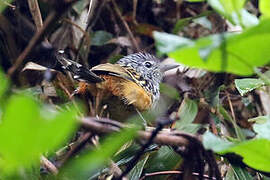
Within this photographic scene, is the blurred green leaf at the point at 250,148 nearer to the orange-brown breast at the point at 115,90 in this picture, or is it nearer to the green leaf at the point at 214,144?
the green leaf at the point at 214,144

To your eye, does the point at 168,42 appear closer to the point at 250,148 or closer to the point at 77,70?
the point at 250,148

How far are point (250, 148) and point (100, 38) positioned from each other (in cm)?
227

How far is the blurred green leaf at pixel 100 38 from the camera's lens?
9.83ft

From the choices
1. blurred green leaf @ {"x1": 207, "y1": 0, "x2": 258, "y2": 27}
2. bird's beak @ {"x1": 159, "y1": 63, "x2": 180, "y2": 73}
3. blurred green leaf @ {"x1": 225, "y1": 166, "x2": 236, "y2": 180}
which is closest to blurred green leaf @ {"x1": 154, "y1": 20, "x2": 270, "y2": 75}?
blurred green leaf @ {"x1": 207, "y1": 0, "x2": 258, "y2": 27}

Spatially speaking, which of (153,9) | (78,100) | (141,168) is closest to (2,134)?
(141,168)

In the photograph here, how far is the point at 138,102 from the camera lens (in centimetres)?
249

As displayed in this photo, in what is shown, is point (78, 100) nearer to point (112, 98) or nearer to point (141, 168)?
point (112, 98)

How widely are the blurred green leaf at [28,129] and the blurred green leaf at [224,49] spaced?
216 millimetres

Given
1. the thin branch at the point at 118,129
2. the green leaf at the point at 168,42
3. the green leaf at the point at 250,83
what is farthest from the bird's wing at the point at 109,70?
the green leaf at the point at 168,42

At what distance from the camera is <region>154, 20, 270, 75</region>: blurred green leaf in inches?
26.3

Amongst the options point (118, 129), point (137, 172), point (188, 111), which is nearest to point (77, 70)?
point (188, 111)

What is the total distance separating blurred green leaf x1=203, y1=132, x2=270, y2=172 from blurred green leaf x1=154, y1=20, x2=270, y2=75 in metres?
0.15

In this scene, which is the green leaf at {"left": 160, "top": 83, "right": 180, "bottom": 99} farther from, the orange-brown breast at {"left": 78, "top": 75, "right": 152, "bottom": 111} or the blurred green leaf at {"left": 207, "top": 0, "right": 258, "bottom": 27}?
the blurred green leaf at {"left": 207, "top": 0, "right": 258, "bottom": 27}

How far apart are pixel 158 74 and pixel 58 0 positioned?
90.1 inches
